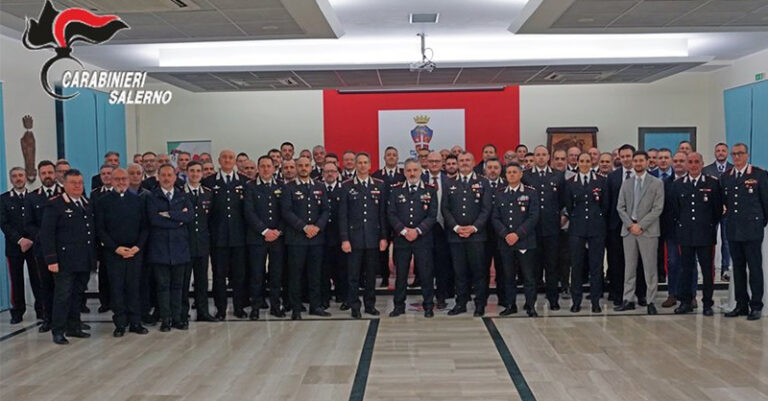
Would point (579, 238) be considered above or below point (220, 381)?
above

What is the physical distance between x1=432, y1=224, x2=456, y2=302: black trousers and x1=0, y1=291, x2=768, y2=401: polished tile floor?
0.56 metres

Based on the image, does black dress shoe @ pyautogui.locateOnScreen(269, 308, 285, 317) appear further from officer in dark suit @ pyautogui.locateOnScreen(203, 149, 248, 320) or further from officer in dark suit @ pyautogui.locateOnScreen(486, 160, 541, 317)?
officer in dark suit @ pyautogui.locateOnScreen(486, 160, 541, 317)

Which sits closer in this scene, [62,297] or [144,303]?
[62,297]

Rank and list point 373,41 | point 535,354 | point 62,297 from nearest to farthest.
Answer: point 535,354
point 62,297
point 373,41

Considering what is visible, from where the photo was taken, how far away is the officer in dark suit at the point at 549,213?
22.9 feet

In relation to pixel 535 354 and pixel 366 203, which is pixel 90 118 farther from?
pixel 535 354

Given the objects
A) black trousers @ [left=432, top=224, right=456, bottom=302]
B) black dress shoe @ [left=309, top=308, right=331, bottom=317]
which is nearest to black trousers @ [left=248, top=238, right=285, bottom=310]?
black dress shoe @ [left=309, top=308, right=331, bottom=317]

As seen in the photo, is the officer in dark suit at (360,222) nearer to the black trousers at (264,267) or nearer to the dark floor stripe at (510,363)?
the black trousers at (264,267)

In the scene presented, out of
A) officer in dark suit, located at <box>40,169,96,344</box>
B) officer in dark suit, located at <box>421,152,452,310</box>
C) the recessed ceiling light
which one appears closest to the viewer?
officer in dark suit, located at <box>40,169,96,344</box>

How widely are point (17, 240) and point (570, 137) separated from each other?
9.59 m

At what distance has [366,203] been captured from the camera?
6.86m

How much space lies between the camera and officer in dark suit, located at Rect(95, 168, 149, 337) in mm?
6223

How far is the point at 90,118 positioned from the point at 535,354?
26.0ft

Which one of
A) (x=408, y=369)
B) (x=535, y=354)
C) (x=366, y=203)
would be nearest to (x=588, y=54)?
(x=366, y=203)
